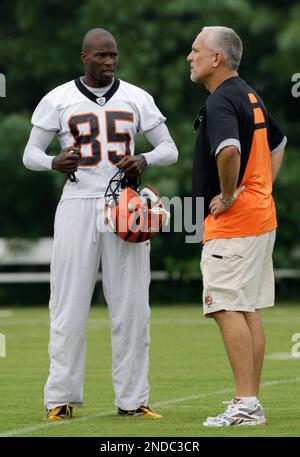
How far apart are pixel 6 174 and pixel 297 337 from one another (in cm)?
1143

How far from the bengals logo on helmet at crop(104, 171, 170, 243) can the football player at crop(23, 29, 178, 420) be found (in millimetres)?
84

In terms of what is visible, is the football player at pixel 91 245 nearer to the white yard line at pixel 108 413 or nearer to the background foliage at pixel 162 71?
the white yard line at pixel 108 413

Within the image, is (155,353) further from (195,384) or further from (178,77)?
(178,77)

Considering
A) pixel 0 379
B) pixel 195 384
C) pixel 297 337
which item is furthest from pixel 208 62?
pixel 297 337

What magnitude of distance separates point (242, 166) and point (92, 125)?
107cm

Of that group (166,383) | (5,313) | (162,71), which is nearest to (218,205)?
(166,383)

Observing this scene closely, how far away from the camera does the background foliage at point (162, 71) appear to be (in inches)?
947

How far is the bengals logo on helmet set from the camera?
8055mm

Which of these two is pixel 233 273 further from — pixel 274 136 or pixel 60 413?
pixel 60 413

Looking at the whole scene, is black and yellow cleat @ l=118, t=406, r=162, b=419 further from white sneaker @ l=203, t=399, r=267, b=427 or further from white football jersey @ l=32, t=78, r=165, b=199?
white football jersey @ l=32, t=78, r=165, b=199

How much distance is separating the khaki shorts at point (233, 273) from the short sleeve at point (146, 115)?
105 cm

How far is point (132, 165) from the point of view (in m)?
8.13

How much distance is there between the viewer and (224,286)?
24.9ft

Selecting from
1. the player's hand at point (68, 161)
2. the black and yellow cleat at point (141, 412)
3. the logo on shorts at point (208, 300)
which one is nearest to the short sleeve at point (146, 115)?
the player's hand at point (68, 161)
